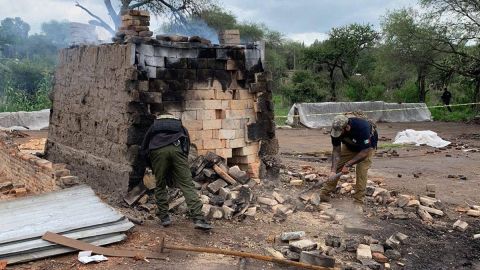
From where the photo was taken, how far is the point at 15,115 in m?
18.6

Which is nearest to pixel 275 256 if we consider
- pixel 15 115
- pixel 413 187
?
pixel 413 187

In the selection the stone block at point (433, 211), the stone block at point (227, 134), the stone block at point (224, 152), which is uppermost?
the stone block at point (227, 134)

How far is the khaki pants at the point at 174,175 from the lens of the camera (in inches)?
235

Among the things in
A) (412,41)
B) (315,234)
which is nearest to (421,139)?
(412,41)

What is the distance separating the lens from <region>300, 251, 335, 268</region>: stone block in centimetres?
502

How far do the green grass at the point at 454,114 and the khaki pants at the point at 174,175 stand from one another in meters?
20.3

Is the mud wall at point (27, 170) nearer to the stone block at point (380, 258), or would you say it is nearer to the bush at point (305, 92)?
the stone block at point (380, 258)

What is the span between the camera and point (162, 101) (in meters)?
7.13

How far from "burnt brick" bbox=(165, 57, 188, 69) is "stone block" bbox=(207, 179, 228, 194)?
5.81 feet

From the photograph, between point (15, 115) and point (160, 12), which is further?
point (160, 12)

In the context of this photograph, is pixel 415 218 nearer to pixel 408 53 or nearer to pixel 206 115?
pixel 206 115

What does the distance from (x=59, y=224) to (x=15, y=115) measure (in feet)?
48.4

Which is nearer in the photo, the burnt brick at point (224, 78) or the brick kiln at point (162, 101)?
the brick kiln at point (162, 101)

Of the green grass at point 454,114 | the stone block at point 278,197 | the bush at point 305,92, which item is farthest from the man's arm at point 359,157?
the bush at point 305,92
